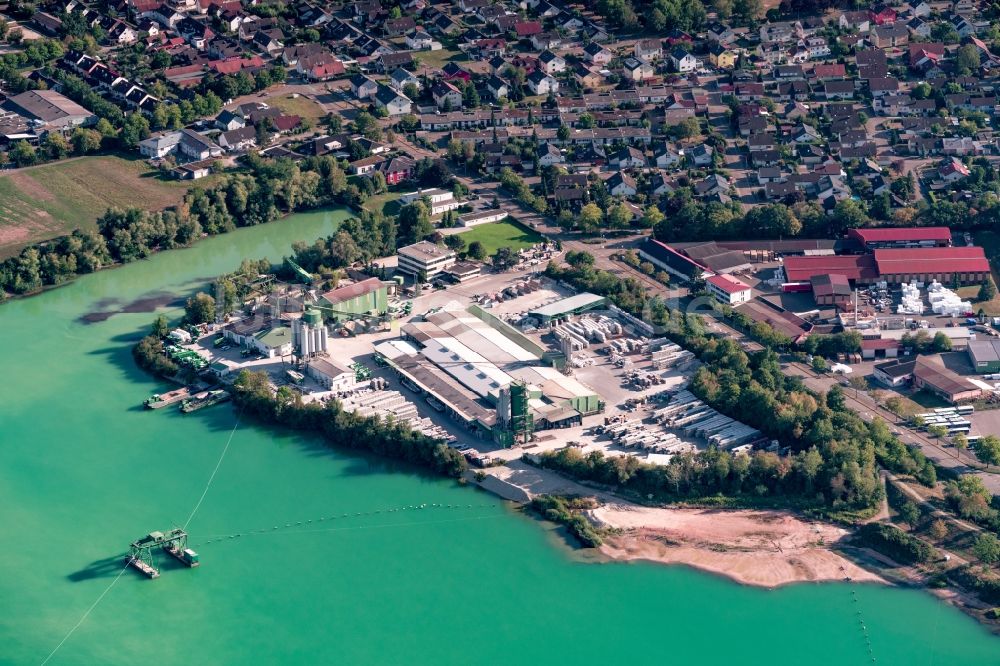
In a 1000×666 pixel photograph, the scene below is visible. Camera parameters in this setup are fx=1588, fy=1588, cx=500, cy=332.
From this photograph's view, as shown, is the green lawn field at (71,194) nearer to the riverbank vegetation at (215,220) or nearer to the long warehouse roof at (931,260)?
the riverbank vegetation at (215,220)

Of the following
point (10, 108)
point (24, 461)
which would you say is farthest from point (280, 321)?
point (10, 108)

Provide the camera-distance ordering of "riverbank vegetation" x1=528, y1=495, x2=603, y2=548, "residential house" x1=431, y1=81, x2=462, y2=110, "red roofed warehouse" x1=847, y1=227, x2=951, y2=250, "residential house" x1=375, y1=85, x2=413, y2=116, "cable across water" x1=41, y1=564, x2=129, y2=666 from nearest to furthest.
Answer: "cable across water" x1=41, y1=564, x2=129, y2=666, "riverbank vegetation" x1=528, y1=495, x2=603, y2=548, "red roofed warehouse" x1=847, y1=227, x2=951, y2=250, "residential house" x1=375, y1=85, x2=413, y2=116, "residential house" x1=431, y1=81, x2=462, y2=110

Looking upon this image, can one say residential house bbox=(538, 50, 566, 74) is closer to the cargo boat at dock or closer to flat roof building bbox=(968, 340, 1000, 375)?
flat roof building bbox=(968, 340, 1000, 375)

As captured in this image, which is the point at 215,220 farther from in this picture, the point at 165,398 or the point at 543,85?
the point at 543,85

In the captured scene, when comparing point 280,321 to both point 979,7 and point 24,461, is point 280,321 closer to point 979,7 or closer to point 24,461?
point 24,461

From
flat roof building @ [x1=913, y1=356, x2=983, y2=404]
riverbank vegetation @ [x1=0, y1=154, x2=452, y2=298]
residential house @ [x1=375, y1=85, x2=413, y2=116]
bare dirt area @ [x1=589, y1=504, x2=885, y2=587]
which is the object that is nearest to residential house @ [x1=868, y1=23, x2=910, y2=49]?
residential house @ [x1=375, y1=85, x2=413, y2=116]
